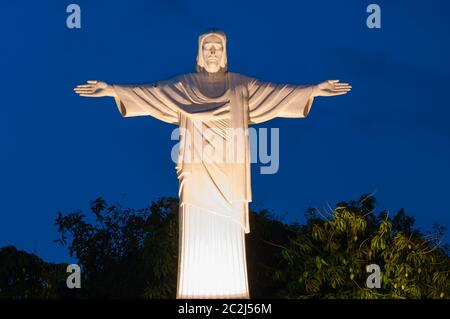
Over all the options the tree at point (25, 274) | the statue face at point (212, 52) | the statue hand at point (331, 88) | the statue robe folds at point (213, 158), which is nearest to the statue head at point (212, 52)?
the statue face at point (212, 52)

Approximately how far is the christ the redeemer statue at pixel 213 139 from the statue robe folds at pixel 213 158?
0.04 ft

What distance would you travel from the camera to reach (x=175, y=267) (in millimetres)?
15805

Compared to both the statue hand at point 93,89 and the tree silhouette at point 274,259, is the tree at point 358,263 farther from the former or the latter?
the statue hand at point 93,89

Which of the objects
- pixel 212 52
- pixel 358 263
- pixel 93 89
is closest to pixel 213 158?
pixel 212 52

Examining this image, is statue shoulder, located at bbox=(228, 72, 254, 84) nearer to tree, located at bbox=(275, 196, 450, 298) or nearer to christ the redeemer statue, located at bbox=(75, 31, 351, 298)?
christ the redeemer statue, located at bbox=(75, 31, 351, 298)

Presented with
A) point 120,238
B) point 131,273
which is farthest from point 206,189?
point 120,238

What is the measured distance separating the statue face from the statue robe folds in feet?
0.63

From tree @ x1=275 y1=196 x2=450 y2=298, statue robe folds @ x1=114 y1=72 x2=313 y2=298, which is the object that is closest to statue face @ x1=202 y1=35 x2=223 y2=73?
statue robe folds @ x1=114 y1=72 x2=313 y2=298

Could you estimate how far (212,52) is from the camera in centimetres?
1134

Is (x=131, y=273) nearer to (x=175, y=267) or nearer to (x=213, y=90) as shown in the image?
(x=175, y=267)

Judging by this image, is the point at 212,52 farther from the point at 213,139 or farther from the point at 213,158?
the point at 213,158

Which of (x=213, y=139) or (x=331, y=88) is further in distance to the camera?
(x=331, y=88)

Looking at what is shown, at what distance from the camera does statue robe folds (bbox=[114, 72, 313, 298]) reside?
35.0 ft

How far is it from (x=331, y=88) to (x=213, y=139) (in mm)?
1530
